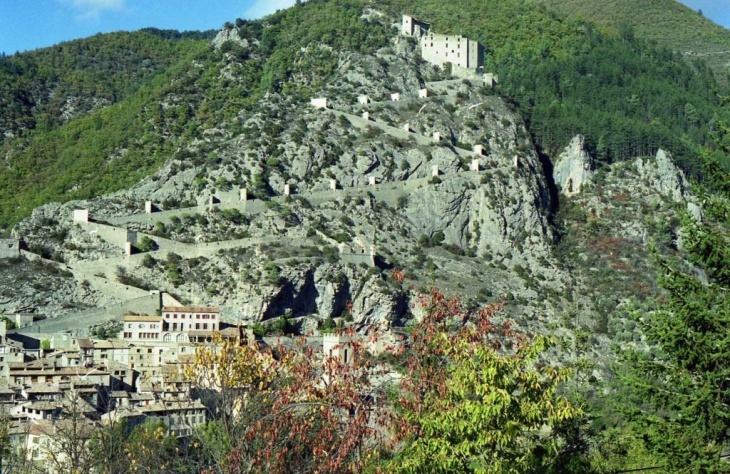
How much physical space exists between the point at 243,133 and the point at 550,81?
3648 cm

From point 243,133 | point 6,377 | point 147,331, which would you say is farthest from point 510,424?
point 243,133

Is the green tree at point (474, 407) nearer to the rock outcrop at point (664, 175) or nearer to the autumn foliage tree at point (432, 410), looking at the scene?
the autumn foliage tree at point (432, 410)

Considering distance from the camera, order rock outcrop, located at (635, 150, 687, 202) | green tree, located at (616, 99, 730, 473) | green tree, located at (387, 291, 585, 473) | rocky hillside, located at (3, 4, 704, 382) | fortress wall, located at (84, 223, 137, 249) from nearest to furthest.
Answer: green tree, located at (387, 291, 585, 473) → green tree, located at (616, 99, 730, 473) → rocky hillside, located at (3, 4, 704, 382) → fortress wall, located at (84, 223, 137, 249) → rock outcrop, located at (635, 150, 687, 202)

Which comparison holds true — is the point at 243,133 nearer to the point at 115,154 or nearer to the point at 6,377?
the point at 115,154

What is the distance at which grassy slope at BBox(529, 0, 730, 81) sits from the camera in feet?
499

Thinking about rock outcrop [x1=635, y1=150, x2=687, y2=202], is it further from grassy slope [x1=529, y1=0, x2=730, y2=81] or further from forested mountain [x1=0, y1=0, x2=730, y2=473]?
grassy slope [x1=529, y1=0, x2=730, y2=81]

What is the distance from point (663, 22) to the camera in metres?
166

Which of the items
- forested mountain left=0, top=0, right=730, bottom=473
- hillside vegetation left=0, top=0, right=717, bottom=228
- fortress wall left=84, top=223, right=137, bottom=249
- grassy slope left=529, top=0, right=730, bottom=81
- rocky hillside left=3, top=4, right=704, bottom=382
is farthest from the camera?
grassy slope left=529, top=0, right=730, bottom=81

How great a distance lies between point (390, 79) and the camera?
332ft

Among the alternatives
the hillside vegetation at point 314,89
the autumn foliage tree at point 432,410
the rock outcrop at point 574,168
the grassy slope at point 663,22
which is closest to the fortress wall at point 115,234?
the hillside vegetation at point 314,89

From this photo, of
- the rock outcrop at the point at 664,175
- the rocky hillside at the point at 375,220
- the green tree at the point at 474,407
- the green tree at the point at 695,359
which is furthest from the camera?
the rock outcrop at the point at 664,175

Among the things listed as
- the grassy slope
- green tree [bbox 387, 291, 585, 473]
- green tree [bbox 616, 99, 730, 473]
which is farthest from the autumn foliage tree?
the grassy slope

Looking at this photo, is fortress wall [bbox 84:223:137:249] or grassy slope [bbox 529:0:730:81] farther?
grassy slope [bbox 529:0:730:81]

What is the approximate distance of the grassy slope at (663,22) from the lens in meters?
152
